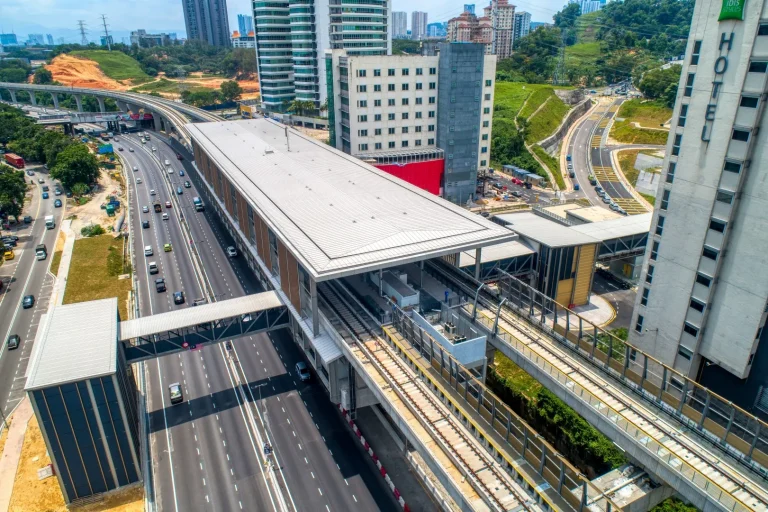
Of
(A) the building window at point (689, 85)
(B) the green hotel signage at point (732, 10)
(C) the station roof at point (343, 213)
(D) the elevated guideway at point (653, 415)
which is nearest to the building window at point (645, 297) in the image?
(D) the elevated guideway at point (653, 415)

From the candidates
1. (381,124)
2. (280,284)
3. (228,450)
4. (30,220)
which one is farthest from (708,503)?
(30,220)

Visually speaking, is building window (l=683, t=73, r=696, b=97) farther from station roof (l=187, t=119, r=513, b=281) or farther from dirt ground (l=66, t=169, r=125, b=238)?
dirt ground (l=66, t=169, r=125, b=238)

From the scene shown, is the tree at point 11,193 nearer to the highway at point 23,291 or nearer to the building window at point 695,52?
the highway at point 23,291

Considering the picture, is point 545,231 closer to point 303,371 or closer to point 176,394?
point 303,371

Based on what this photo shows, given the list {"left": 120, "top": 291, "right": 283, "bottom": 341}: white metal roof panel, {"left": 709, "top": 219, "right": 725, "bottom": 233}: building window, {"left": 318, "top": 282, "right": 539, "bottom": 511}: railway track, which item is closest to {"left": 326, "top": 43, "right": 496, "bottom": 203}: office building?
{"left": 120, "top": 291, "right": 283, "bottom": 341}: white metal roof panel

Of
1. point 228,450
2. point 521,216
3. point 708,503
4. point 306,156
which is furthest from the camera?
point 306,156

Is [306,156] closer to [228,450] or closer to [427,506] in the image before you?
[228,450]
